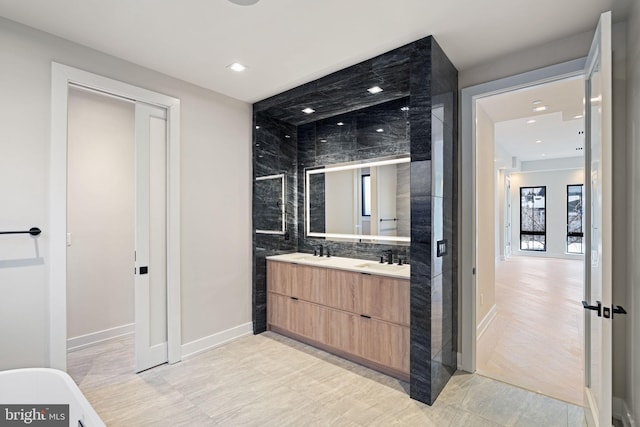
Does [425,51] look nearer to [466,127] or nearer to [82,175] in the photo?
[466,127]

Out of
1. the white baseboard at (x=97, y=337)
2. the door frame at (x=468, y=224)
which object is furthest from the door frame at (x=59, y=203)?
the door frame at (x=468, y=224)

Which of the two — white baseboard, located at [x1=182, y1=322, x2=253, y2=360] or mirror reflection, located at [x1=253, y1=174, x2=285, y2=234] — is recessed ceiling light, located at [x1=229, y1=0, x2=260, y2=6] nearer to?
mirror reflection, located at [x1=253, y1=174, x2=285, y2=234]

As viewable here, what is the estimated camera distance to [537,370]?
290 centimetres

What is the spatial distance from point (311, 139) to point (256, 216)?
1.27 m

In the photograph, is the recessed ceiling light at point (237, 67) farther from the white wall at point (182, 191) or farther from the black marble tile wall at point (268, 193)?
the black marble tile wall at point (268, 193)

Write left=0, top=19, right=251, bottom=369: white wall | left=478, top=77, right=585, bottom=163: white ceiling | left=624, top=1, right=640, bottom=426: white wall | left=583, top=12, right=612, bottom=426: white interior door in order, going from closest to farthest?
left=583, top=12, right=612, bottom=426: white interior door → left=624, top=1, right=640, bottom=426: white wall → left=0, top=19, right=251, bottom=369: white wall → left=478, top=77, right=585, bottom=163: white ceiling

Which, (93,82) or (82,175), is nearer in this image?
(93,82)

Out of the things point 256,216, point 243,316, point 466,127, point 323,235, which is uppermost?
point 466,127

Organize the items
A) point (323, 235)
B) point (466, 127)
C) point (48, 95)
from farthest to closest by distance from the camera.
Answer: point (323, 235)
point (466, 127)
point (48, 95)

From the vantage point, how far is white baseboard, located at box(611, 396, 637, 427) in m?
2.03

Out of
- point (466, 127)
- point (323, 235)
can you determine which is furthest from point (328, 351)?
point (466, 127)

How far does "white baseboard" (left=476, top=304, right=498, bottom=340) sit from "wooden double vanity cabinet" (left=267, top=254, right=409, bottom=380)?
1.37 meters

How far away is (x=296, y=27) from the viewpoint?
7.37 ft

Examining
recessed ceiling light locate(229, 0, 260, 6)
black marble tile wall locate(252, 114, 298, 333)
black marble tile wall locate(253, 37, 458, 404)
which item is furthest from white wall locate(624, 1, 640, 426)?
black marble tile wall locate(252, 114, 298, 333)
